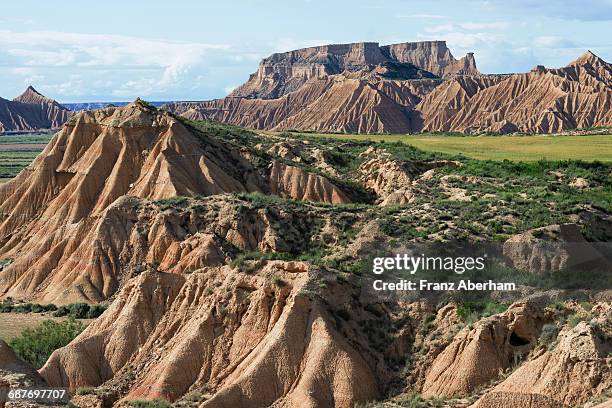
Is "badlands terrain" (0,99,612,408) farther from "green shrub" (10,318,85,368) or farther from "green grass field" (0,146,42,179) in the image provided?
"green grass field" (0,146,42,179)

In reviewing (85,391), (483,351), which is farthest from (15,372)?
(483,351)

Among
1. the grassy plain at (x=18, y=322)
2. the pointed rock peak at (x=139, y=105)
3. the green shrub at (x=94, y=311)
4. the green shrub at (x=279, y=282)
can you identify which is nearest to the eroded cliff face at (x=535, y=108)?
the pointed rock peak at (x=139, y=105)

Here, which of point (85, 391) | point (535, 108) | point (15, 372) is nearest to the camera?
point (15, 372)

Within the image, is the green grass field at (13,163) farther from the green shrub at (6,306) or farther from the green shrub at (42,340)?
the green shrub at (42,340)

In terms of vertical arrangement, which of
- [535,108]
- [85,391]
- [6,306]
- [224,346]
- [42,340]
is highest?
[535,108]

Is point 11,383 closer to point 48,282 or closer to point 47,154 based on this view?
point 48,282

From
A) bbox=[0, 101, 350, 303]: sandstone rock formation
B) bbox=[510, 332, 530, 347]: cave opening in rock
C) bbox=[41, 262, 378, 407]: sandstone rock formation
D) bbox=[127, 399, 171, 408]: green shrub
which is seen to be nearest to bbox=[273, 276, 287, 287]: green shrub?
bbox=[41, 262, 378, 407]: sandstone rock formation

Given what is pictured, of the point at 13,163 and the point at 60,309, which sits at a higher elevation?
the point at 13,163

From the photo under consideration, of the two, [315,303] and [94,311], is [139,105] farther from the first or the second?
[315,303]
